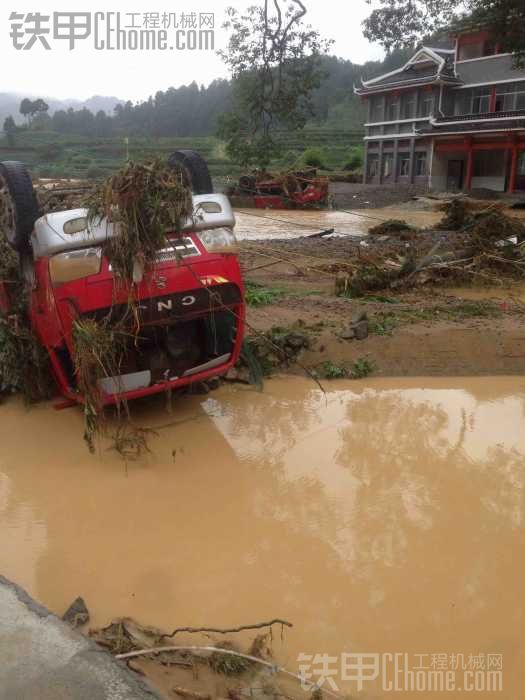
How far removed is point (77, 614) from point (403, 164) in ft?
124

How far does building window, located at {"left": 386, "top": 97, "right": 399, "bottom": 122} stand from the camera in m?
38.5

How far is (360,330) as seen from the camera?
720 cm

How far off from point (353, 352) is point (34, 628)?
16.0 feet

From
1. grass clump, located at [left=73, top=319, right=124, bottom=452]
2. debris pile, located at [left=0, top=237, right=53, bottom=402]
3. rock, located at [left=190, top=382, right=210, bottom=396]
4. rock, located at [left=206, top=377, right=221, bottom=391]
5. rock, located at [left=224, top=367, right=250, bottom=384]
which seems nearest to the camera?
grass clump, located at [left=73, top=319, right=124, bottom=452]

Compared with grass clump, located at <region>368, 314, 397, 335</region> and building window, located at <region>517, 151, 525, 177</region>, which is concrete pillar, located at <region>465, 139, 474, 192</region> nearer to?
building window, located at <region>517, 151, 525, 177</region>

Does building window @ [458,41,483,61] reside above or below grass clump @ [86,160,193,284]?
above

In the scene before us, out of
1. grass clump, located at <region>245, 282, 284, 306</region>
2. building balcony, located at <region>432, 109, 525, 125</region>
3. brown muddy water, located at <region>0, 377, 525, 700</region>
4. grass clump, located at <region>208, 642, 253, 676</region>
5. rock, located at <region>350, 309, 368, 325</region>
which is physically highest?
building balcony, located at <region>432, 109, 525, 125</region>

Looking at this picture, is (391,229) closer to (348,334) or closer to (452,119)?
(348,334)

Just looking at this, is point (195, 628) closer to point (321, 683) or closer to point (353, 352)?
point (321, 683)

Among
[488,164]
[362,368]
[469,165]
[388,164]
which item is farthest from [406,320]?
[388,164]

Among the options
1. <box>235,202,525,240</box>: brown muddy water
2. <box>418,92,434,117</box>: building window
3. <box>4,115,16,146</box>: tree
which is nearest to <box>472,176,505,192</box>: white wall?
<box>418,92,434,117</box>: building window

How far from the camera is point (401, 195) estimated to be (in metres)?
33.2

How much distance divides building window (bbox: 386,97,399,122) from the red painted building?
0.06 metres

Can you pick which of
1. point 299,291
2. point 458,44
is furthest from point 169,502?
point 458,44
